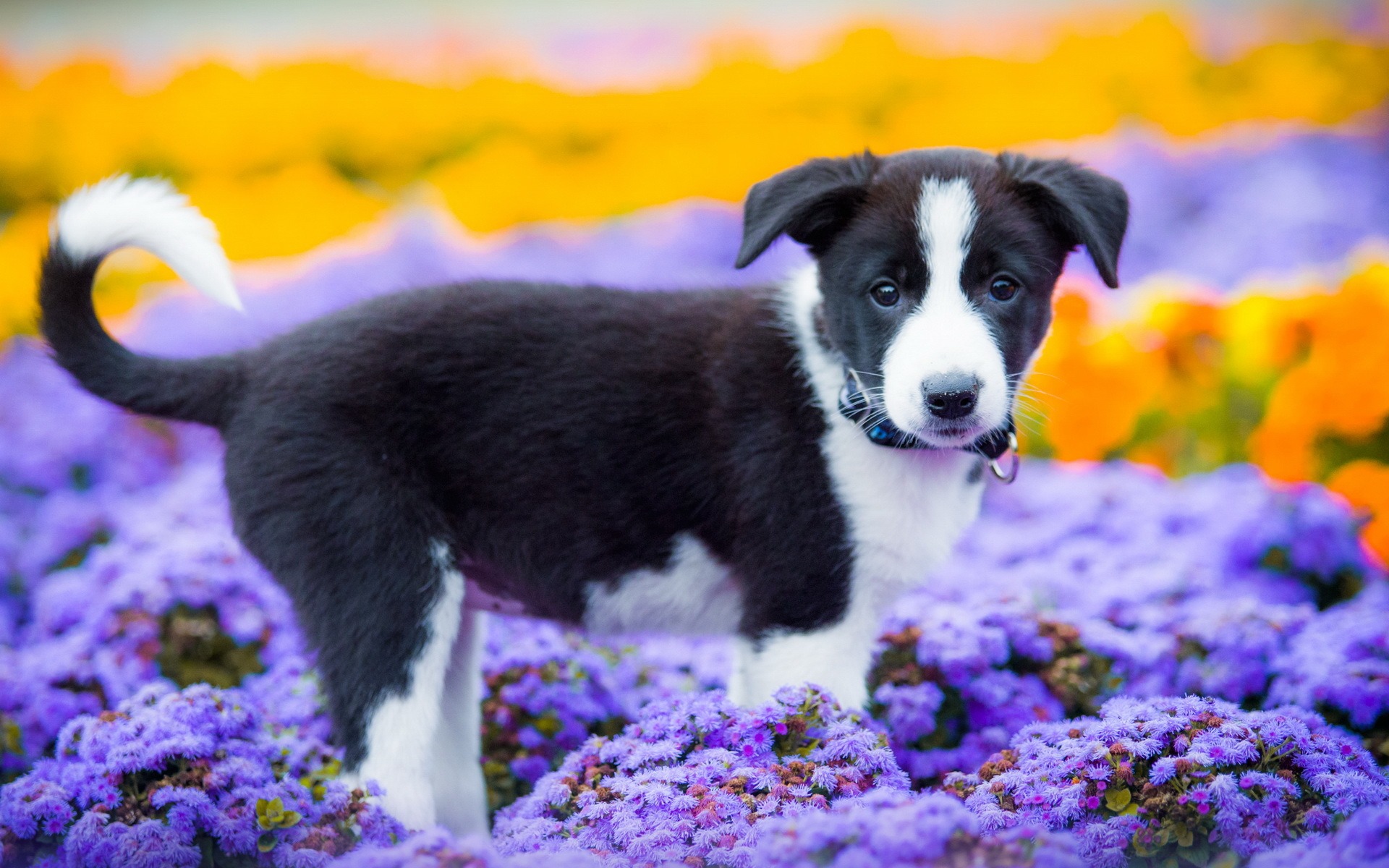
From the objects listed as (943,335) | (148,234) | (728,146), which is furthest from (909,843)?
(728,146)

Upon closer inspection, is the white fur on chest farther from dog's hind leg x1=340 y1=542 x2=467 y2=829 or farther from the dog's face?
the dog's face

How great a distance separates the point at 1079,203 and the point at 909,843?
146 cm

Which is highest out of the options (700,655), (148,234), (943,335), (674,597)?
(943,335)

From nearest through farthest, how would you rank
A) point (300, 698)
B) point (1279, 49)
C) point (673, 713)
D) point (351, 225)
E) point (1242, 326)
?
point (673, 713), point (300, 698), point (1242, 326), point (351, 225), point (1279, 49)

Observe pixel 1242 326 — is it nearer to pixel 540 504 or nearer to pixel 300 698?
pixel 540 504

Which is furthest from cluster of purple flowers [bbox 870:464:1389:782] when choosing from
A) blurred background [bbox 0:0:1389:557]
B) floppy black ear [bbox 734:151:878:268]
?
floppy black ear [bbox 734:151:878:268]

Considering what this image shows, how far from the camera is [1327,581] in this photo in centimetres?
372

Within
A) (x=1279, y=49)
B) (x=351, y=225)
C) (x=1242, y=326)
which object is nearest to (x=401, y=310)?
(x=1242, y=326)

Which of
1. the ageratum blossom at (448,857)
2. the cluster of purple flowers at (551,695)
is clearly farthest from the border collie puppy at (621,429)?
the ageratum blossom at (448,857)

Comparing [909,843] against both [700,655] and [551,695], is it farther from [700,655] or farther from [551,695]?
[700,655]

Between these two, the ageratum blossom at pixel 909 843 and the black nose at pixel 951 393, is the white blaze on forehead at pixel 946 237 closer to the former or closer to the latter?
the black nose at pixel 951 393

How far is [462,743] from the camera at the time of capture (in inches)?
116

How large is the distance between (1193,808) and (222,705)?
204 centimetres

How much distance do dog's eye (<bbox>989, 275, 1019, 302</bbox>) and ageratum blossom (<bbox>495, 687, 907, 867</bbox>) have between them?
0.96 m
